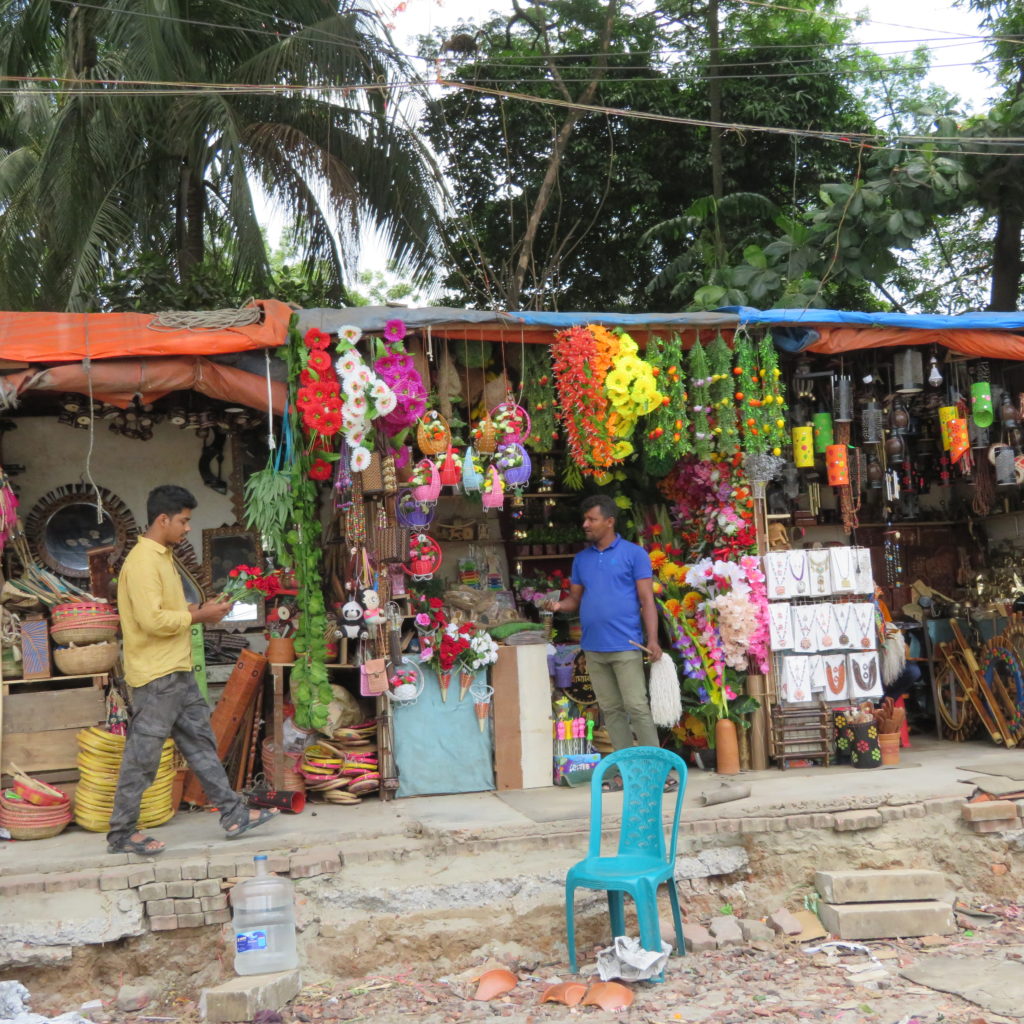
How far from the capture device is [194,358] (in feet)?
20.9

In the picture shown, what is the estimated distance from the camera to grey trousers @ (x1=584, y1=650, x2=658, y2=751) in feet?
21.7

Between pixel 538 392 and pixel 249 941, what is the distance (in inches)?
146

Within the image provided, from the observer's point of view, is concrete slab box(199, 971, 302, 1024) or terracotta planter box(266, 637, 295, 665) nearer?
concrete slab box(199, 971, 302, 1024)

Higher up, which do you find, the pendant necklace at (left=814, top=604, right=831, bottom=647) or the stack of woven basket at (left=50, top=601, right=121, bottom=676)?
the stack of woven basket at (left=50, top=601, right=121, bottom=676)

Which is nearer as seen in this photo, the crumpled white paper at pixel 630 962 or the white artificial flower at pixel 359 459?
the crumpled white paper at pixel 630 962

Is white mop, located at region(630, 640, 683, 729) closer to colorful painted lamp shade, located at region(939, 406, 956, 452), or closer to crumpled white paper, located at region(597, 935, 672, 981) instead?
crumpled white paper, located at region(597, 935, 672, 981)

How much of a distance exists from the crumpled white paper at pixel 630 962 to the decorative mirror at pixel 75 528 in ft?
14.2

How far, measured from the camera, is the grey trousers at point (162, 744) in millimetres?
5488

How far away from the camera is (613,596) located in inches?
267

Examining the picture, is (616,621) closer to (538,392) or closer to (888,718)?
(538,392)

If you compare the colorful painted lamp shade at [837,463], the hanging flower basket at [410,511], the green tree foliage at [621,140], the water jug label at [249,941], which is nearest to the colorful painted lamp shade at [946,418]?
the colorful painted lamp shade at [837,463]

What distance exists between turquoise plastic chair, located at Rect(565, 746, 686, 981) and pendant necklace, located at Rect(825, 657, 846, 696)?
102 inches

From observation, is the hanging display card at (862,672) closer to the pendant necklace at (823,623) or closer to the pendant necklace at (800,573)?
the pendant necklace at (823,623)

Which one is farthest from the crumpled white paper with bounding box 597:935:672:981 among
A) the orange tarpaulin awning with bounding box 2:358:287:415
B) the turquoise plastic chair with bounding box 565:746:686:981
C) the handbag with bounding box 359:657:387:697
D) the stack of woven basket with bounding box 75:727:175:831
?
the orange tarpaulin awning with bounding box 2:358:287:415
